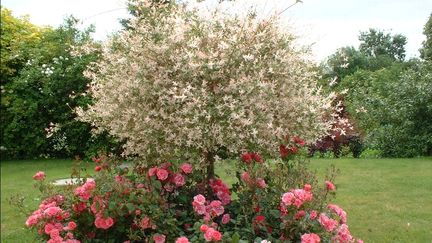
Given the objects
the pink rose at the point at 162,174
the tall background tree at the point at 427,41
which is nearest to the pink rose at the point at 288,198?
the pink rose at the point at 162,174

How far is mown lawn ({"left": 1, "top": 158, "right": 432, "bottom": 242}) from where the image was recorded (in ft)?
17.7

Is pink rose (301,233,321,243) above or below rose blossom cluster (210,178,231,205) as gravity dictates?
below

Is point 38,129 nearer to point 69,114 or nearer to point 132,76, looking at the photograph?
point 69,114

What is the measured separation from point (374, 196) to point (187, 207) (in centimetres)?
403

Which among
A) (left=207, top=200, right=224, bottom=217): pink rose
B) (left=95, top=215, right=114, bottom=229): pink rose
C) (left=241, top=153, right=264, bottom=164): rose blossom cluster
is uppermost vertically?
(left=241, top=153, right=264, bottom=164): rose blossom cluster

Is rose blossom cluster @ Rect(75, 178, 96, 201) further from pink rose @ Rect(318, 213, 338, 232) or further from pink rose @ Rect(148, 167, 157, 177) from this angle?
pink rose @ Rect(318, 213, 338, 232)

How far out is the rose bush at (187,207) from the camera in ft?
11.5

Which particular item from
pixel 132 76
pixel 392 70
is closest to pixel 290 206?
pixel 132 76

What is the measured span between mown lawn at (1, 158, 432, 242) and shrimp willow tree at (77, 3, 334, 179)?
0.80 metres

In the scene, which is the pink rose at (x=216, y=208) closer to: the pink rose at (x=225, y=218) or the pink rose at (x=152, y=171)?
the pink rose at (x=225, y=218)

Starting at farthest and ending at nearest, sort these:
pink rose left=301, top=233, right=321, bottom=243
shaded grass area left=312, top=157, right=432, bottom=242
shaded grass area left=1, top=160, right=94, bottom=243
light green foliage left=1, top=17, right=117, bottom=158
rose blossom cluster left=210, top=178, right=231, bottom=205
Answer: light green foliage left=1, top=17, right=117, bottom=158, shaded grass area left=1, top=160, right=94, bottom=243, shaded grass area left=312, top=157, right=432, bottom=242, rose blossom cluster left=210, top=178, right=231, bottom=205, pink rose left=301, top=233, right=321, bottom=243

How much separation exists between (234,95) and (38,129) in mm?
10002

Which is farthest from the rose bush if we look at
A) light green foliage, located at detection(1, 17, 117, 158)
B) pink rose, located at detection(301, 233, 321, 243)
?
light green foliage, located at detection(1, 17, 117, 158)

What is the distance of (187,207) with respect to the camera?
397 cm
